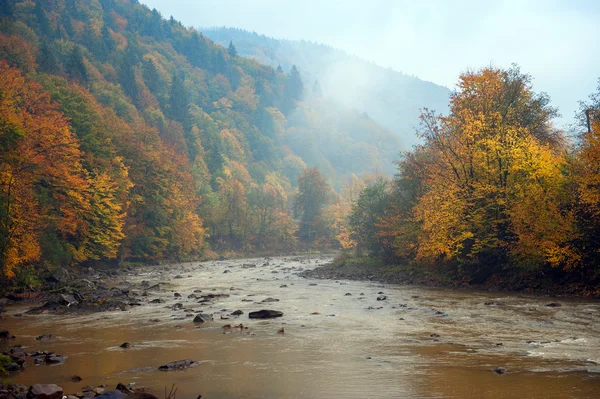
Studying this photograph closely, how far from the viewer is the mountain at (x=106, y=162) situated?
129 feet

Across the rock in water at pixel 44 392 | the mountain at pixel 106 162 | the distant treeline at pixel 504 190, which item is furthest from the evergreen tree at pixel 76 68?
the rock in water at pixel 44 392

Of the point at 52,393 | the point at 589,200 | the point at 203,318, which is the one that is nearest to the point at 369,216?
the point at 589,200

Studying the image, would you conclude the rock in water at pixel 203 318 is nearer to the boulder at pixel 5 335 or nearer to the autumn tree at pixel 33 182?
the boulder at pixel 5 335

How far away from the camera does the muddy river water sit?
39.0 feet

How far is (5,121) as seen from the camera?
3334 centimetres

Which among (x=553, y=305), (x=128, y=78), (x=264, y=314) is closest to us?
(x=264, y=314)

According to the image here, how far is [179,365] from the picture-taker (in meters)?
14.1

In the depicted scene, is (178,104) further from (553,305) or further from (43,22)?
(553,305)

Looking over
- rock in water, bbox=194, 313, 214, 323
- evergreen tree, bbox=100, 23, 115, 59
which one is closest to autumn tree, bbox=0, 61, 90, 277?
rock in water, bbox=194, 313, 214, 323

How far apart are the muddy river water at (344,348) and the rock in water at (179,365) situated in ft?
0.85

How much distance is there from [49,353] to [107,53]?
143364 mm

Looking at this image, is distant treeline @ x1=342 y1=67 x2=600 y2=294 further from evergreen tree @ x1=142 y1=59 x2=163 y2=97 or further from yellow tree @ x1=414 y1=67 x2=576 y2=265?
evergreen tree @ x1=142 y1=59 x2=163 y2=97

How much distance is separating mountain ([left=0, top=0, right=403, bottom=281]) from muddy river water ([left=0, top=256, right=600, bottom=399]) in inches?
674

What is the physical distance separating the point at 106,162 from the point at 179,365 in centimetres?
5166
